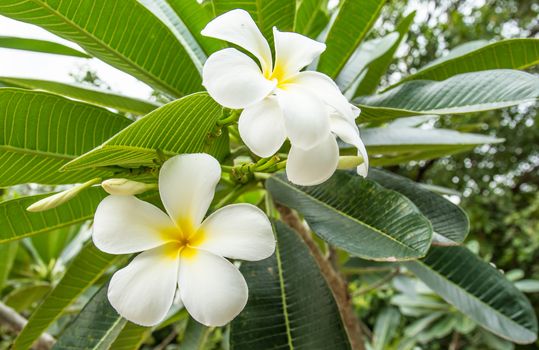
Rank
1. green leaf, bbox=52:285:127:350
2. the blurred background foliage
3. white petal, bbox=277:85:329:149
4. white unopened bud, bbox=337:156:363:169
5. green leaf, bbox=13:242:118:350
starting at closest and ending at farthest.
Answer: white petal, bbox=277:85:329:149
white unopened bud, bbox=337:156:363:169
green leaf, bbox=52:285:127:350
green leaf, bbox=13:242:118:350
the blurred background foliage

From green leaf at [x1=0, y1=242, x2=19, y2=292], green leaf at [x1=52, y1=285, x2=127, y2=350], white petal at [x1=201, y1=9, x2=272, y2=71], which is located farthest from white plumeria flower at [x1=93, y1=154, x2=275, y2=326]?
green leaf at [x1=0, y1=242, x2=19, y2=292]

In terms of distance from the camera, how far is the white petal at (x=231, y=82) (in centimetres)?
35

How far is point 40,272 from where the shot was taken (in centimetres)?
134

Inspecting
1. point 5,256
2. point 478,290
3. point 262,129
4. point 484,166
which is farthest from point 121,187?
point 484,166

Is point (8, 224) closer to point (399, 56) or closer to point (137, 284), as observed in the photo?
point (137, 284)

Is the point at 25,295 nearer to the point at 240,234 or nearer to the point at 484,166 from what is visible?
the point at 240,234

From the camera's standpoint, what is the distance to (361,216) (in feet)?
1.80

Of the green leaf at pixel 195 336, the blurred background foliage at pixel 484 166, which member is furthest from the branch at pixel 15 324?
the blurred background foliage at pixel 484 166

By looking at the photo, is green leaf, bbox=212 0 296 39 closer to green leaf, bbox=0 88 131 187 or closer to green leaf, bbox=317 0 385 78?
green leaf, bbox=317 0 385 78

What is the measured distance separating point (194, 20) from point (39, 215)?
0.35 metres

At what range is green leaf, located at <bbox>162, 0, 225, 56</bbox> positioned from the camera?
69cm

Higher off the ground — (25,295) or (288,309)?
(288,309)

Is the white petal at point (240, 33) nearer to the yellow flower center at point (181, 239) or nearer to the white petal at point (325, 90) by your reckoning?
the white petal at point (325, 90)

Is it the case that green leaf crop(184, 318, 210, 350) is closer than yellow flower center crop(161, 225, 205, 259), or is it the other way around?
yellow flower center crop(161, 225, 205, 259)
